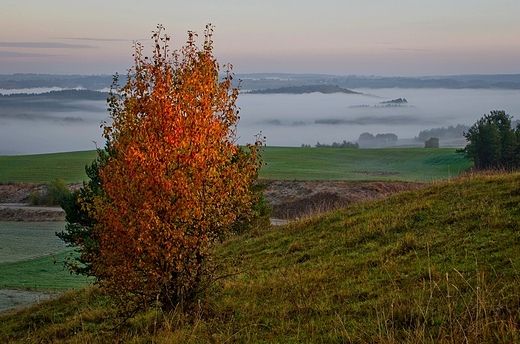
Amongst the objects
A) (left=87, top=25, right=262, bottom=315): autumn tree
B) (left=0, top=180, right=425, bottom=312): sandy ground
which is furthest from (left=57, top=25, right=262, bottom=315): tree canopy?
(left=0, top=180, right=425, bottom=312): sandy ground

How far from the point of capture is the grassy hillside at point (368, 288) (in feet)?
26.0

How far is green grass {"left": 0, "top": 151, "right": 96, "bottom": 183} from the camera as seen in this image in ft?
270

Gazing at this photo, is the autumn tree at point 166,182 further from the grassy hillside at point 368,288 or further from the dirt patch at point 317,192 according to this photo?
the dirt patch at point 317,192

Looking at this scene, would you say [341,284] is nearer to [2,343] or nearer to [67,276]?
[2,343]

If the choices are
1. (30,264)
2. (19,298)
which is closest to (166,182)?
(19,298)

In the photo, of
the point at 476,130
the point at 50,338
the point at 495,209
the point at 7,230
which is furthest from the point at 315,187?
the point at 50,338

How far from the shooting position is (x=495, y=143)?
63719 mm

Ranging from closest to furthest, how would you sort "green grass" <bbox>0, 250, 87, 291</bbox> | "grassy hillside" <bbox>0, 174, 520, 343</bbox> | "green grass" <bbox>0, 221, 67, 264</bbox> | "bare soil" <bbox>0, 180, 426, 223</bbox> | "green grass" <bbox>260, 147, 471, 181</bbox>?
"grassy hillside" <bbox>0, 174, 520, 343</bbox>
"green grass" <bbox>0, 250, 87, 291</bbox>
"green grass" <bbox>0, 221, 67, 264</bbox>
"bare soil" <bbox>0, 180, 426, 223</bbox>
"green grass" <bbox>260, 147, 471, 181</bbox>

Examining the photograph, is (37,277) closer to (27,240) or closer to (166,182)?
(27,240)

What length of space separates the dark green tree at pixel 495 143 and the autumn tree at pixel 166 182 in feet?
187

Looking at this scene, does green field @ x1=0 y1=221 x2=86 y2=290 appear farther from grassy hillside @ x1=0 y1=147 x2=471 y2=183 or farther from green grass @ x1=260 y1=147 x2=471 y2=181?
green grass @ x1=260 y1=147 x2=471 y2=181

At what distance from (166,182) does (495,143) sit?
200 ft

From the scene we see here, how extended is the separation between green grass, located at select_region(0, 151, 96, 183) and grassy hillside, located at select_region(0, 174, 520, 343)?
6305 centimetres

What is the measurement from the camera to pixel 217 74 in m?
12.4
